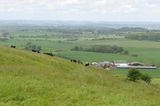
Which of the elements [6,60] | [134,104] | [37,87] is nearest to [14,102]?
[37,87]

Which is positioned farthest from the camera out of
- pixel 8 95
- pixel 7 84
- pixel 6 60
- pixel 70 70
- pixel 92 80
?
pixel 70 70

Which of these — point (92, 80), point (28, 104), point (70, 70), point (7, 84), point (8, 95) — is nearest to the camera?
point (28, 104)

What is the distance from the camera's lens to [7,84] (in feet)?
63.9

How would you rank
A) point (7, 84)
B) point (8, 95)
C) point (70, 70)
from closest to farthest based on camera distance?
point (8, 95) → point (7, 84) → point (70, 70)

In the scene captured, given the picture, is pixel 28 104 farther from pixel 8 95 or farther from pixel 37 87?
pixel 37 87

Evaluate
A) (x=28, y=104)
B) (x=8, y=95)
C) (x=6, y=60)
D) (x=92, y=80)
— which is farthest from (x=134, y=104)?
(x=6, y=60)

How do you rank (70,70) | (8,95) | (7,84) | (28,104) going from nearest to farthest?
(28,104) → (8,95) → (7,84) → (70,70)

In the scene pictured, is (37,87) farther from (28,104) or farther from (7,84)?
(28,104)

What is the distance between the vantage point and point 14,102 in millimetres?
16453

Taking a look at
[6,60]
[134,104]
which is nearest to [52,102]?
[134,104]

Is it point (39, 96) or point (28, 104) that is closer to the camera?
point (28, 104)

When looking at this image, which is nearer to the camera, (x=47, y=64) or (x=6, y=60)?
(x=6, y=60)

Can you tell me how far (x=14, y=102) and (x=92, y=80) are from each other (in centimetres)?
1400

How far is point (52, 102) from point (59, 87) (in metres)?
3.81
